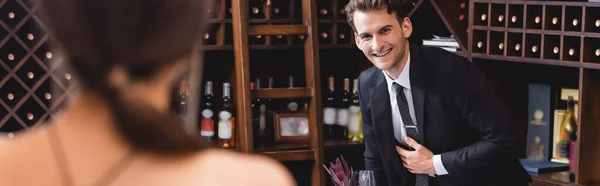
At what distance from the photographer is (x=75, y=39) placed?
585mm

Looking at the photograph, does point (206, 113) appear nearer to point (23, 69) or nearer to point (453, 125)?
point (23, 69)

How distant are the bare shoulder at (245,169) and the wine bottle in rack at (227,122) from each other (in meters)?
4.13

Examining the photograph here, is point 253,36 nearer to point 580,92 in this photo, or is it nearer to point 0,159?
point 580,92

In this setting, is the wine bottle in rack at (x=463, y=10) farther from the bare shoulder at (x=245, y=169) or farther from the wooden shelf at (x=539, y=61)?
the bare shoulder at (x=245, y=169)

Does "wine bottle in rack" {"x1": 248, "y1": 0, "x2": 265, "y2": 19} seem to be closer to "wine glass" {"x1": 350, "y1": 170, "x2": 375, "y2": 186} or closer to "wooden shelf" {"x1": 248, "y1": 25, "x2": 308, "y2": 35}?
"wooden shelf" {"x1": 248, "y1": 25, "x2": 308, "y2": 35}

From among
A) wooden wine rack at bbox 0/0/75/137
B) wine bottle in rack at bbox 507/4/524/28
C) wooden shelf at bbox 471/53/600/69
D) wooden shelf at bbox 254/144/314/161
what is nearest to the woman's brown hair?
wooden shelf at bbox 471/53/600/69

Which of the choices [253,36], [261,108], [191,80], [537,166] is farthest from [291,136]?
[191,80]

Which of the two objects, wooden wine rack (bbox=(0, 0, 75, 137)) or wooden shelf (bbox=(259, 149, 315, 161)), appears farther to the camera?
wooden shelf (bbox=(259, 149, 315, 161))

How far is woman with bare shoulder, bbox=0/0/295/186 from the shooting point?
0.58m

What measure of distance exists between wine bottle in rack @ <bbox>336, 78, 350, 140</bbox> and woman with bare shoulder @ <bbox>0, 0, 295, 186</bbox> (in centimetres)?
442

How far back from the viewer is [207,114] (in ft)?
15.9

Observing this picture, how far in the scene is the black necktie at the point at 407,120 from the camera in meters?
3.33

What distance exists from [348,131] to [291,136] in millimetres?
346

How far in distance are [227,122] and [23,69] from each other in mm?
1089
